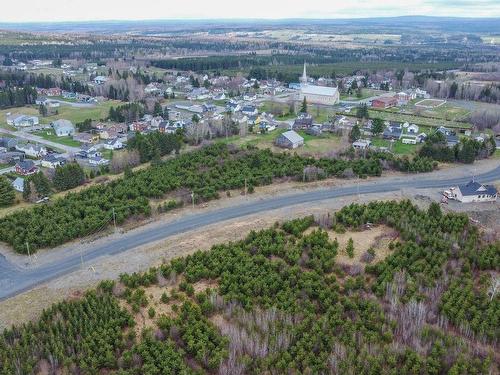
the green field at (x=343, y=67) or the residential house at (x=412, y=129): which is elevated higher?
the green field at (x=343, y=67)

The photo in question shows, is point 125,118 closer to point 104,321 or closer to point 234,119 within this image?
point 234,119

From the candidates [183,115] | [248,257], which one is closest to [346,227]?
[248,257]

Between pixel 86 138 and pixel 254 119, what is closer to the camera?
pixel 86 138

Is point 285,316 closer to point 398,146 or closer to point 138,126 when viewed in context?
point 398,146

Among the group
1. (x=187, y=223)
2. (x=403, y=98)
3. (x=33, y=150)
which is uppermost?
(x=403, y=98)

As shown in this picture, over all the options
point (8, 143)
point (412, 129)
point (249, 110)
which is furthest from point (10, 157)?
point (412, 129)

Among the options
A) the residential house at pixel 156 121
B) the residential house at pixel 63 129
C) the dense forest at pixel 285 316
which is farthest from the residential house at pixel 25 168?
the dense forest at pixel 285 316

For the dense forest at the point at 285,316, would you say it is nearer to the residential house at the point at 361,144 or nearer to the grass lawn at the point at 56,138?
the residential house at the point at 361,144
